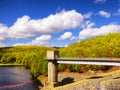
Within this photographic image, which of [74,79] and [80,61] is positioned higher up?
[80,61]

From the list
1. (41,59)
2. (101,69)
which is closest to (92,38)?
(41,59)

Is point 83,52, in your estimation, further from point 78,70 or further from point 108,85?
point 108,85

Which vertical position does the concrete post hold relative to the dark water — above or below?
above

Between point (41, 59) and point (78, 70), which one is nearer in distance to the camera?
point (78, 70)

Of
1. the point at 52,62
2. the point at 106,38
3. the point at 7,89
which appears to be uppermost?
the point at 106,38

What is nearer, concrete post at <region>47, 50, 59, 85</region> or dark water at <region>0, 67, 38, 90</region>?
concrete post at <region>47, 50, 59, 85</region>

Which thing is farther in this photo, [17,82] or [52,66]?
[17,82]

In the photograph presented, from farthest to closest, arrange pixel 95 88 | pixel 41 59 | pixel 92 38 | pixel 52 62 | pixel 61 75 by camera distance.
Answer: pixel 92 38 < pixel 41 59 < pixel 61 75 < pixel 52 62 < pixel 95 88

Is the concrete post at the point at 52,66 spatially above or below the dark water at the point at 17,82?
above

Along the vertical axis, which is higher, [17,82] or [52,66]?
[52,66]

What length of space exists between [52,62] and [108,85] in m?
31.6

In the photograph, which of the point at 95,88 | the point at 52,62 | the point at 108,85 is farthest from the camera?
the point at 52,62

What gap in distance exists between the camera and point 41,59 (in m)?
107

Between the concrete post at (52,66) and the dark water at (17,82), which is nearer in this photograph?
the concrete post at (52,66)
